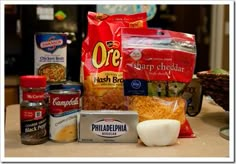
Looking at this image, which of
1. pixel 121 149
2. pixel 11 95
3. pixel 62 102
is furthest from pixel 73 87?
pixel 11 95

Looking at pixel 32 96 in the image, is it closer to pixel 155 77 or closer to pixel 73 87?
pixel 73 87

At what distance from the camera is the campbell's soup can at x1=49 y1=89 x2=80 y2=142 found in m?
0.79

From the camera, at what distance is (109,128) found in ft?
2.63

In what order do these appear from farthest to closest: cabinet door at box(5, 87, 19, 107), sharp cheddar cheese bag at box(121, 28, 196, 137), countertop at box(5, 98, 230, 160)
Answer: cabinet door at box(5, 87, 19, 107) → sharp cheddar cheese bag at box(121, 28, 196, 137) → countertop at box(5, 98, 230, 160)

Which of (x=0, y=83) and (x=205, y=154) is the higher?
(x=0, y=83)

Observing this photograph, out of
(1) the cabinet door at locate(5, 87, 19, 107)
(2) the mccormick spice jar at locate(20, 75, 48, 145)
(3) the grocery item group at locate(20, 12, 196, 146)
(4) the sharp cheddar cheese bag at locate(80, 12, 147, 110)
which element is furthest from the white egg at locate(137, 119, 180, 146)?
(1) the cabinet door at locate(5, 87, 19, 107)

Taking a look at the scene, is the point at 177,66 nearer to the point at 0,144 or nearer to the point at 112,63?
the point at 112,63

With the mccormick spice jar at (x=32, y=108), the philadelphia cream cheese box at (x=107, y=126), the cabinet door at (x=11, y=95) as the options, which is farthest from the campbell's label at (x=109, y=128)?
the cabinet door at (x=11, y=95)

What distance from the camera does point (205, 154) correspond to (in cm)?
74

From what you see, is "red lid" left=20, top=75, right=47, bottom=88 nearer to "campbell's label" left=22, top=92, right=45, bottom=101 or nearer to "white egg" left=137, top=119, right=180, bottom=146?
"campbell's label" left=22, top=92, right=45, bottom=101

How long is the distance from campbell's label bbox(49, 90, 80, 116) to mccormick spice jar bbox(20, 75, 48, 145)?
2cm

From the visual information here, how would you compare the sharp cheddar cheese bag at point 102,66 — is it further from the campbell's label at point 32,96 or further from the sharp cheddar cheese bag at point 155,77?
the campbell's label at point 32,96

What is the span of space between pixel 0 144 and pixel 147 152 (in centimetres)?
31

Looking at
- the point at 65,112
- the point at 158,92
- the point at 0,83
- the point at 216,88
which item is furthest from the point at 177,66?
the point at 0,83
